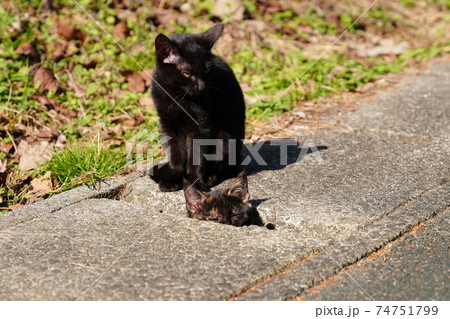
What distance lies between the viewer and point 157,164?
3.74 meters

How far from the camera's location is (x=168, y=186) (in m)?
3.41

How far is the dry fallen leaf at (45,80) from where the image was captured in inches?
183

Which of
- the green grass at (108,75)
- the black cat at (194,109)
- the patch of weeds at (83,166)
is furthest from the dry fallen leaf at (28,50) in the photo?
the black cat at (194,109)

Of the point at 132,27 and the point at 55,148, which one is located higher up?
the point at 132,27

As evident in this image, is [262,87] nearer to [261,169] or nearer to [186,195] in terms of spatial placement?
[261,169]

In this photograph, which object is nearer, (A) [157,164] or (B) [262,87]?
(A) [157,164]

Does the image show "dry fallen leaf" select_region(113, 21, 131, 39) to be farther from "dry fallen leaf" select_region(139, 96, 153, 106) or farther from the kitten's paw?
the kitten's paw

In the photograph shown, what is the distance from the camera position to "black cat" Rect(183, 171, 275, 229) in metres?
3.04

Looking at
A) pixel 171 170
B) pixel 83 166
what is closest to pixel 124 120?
pixel 83 166

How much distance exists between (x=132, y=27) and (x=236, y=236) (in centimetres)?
333

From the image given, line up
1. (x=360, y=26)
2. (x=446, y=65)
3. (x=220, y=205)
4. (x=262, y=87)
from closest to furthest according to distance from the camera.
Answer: (x=220, y=205), (x=262, y=87), (x=446, y=65), (x=360, y=26)

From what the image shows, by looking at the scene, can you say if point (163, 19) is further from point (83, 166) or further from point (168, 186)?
point (168, 186)

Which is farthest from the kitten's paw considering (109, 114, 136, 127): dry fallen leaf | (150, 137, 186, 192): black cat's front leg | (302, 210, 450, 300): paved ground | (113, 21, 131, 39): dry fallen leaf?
(113, 21, 131, 39): dry fallen leaf
